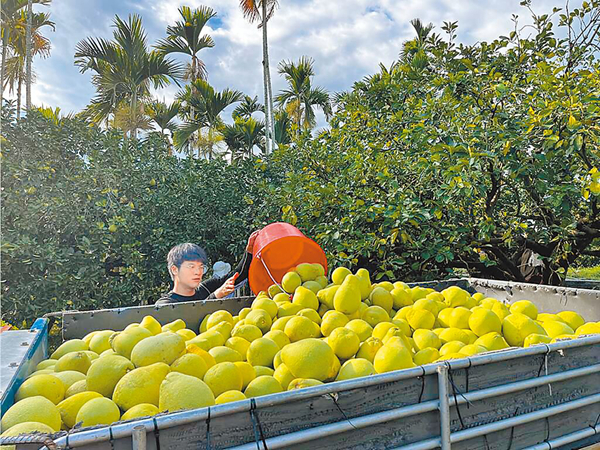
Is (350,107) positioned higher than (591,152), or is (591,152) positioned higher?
(350,107)

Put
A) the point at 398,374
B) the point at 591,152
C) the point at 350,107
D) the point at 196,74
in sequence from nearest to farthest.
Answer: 1. the point at 398,374
2. the point at 591,152
3. the point at 350,107
4. the point at 196,74

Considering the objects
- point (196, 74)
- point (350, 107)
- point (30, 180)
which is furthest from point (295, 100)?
point (30, 180)

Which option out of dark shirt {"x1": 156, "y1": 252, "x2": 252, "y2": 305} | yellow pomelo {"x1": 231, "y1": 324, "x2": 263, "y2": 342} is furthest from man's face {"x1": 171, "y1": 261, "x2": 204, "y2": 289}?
yellow pomelo {"x1": 231, "y1": 324, "x2": 263, "y2": 342}

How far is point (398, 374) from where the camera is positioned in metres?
0.99

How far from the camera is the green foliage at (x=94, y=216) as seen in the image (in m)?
3.74

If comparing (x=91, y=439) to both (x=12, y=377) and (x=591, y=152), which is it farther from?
(x=591, y=152)

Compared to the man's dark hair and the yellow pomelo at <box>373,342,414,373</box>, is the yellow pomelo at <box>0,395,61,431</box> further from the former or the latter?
the man's dark hair

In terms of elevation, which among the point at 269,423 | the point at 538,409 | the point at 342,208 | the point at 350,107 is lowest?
the point at 538,409

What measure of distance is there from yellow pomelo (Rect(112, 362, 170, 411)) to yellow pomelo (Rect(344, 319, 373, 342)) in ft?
2.53

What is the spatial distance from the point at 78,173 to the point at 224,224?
1.73 m

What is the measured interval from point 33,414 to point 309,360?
75cm

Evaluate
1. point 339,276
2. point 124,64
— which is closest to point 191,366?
point 339,276

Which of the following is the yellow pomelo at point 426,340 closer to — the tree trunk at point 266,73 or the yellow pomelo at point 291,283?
the yellow pomelo at point 291,283

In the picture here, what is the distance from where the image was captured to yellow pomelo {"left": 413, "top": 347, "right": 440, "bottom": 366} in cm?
139
